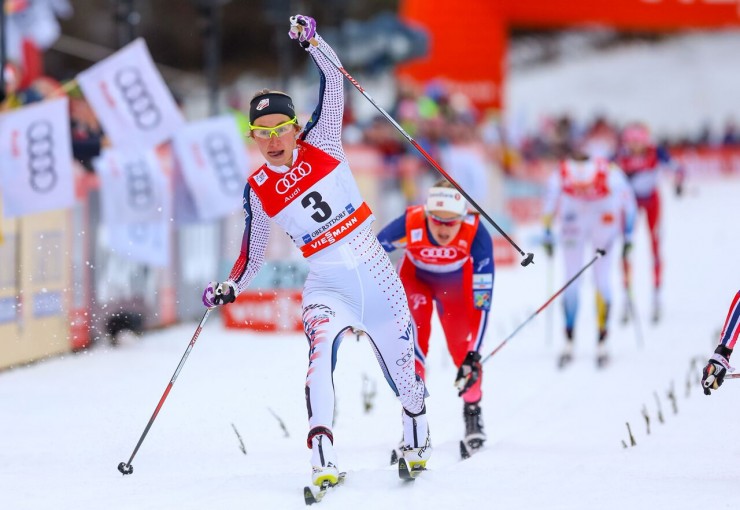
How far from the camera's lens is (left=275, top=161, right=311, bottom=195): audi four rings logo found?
577cm

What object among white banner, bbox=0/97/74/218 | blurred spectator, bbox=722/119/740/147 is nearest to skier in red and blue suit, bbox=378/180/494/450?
white banner, bbox=0/97/74/218

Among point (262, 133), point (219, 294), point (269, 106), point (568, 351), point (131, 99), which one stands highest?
point (131, 99)

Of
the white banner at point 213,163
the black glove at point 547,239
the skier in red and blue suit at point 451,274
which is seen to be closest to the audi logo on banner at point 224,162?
the white banner at point 213,163

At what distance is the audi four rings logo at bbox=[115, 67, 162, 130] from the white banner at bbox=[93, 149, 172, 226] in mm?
336

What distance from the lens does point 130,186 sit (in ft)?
35.3

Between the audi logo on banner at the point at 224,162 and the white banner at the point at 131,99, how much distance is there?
1.03 metres

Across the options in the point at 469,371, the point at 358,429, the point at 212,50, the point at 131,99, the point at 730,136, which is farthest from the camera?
the point at 730,136

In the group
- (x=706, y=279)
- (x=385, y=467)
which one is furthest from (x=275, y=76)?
(x=385, y=467)

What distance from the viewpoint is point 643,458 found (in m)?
6.81

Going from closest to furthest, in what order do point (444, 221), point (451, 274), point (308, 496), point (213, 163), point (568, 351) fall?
point (308, 496) < point (444, 221) < point (451, 274) < point (568, 351) < point (213, 163)

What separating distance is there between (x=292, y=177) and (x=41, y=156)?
4.32m

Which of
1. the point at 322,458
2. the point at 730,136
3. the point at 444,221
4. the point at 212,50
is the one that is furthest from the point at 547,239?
the point at 730,136

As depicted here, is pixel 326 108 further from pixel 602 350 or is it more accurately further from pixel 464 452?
pixel 602 350

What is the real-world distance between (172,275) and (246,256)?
648 cm
